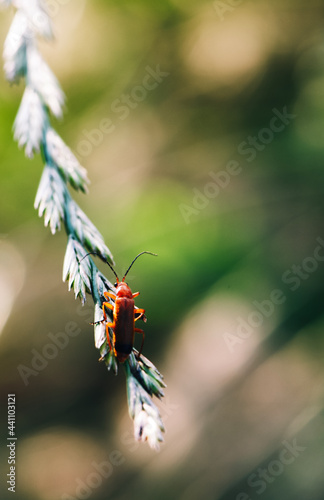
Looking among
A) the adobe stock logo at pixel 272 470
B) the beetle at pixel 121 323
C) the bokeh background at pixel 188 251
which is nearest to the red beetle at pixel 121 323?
the beetle at pixel 121 323

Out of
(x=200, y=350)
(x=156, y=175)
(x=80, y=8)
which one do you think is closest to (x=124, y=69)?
(x=80, y=8)

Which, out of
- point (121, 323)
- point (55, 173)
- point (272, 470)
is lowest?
point (272, 470)

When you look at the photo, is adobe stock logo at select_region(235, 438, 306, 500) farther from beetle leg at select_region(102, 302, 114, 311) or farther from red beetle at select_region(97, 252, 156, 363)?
beetle leg at select_region(102, 302, 114, 311)

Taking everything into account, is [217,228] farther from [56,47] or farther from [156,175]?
[56,47]

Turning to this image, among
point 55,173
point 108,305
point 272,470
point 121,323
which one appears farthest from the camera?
point 272,470

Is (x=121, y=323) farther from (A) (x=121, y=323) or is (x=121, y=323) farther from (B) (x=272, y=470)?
(B) (x=272, y=470)

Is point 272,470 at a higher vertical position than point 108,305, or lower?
lower


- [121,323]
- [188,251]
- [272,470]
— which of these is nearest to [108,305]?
[121,323]
